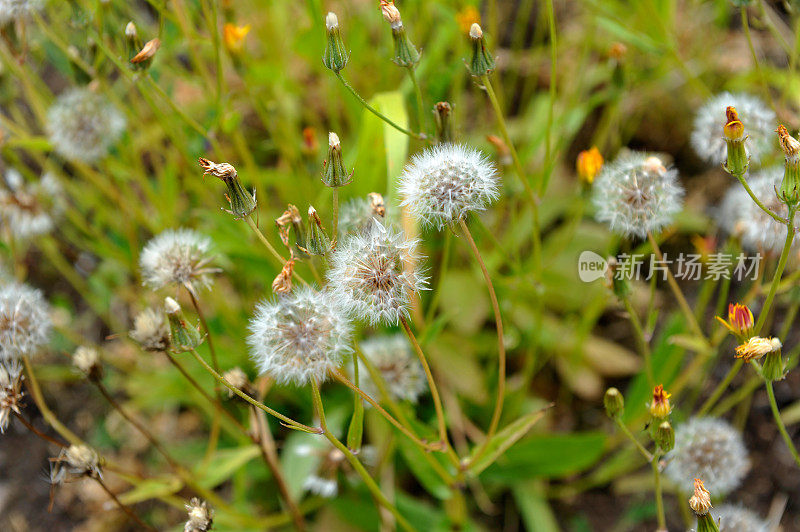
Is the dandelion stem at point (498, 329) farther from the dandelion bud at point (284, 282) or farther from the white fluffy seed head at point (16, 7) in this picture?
the white fluffy seed head at point (16, 7)

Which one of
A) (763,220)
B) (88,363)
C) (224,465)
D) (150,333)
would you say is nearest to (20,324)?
(88,363)

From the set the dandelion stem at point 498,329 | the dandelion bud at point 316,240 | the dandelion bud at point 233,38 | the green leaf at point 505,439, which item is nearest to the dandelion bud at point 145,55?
the dandelion bud at point 233,38

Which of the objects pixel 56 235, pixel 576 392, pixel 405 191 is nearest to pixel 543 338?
pixel 576 392

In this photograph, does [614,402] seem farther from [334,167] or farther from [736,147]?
[334,167]

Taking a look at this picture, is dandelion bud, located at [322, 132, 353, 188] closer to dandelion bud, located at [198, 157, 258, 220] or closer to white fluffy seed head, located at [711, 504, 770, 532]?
dandelion bud, located at [198, 157, 258, 220]

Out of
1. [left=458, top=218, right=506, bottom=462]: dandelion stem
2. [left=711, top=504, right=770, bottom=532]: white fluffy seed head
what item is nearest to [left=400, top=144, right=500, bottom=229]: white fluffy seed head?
[left=458, top=218, right=506, bottom=462]: dandelion stem

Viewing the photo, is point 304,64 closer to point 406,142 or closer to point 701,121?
point 406,142
